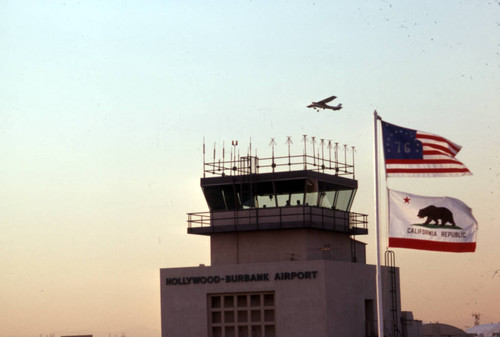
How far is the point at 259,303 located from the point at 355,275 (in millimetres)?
5526

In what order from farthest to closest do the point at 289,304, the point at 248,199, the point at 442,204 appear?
the point at 248,199
the point at 289,304
the point at 442,204

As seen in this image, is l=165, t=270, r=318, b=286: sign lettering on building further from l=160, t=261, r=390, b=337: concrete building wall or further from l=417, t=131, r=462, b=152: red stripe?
l=417, t=131, r=462, b=152: red stripe

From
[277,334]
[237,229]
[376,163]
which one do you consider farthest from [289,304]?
[376,163]

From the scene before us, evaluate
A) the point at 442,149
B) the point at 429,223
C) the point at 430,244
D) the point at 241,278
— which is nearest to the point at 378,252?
the point at 430,244

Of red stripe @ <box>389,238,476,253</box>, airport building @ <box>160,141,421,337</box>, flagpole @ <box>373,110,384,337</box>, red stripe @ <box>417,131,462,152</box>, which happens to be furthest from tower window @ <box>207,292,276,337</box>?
red stripe @ <box>417,131,462,152</box>

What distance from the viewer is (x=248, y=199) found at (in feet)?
181

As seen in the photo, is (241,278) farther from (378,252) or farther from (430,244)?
(430,244)

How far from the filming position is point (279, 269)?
51.8 meters

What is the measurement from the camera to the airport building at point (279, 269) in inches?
2020

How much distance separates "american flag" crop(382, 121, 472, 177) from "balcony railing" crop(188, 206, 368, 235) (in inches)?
626

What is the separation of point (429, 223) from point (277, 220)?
60.5 feet

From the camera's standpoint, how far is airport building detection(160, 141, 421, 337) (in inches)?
2020

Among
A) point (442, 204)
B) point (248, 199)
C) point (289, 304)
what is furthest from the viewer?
point (248, 199)

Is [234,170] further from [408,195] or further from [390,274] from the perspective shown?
[408,195]
